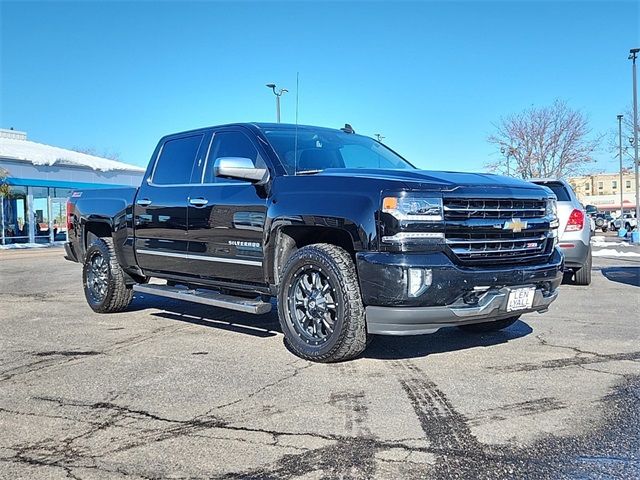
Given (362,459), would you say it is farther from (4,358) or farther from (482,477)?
(4,358)

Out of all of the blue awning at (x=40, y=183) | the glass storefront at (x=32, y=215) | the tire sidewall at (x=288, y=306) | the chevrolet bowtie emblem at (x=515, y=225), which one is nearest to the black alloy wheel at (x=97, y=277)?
the tire sidewall at (x=288, y=306)

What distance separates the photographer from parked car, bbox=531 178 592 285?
8.83 m

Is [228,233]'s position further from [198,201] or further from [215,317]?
[215,317]

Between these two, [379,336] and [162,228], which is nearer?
[379,336]

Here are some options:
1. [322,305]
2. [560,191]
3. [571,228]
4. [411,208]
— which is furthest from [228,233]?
[560,191]

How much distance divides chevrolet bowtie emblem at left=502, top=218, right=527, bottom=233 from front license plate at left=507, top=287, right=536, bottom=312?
1.47 ft

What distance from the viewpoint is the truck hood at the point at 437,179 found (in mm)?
4391

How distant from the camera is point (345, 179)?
4.64 meters

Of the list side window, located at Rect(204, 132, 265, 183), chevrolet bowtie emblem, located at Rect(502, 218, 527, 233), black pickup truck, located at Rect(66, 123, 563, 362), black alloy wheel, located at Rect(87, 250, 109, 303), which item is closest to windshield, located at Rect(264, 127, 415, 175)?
black pickup truck, located at Rect(66, 123, 563, 362)

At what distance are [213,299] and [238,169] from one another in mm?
1250

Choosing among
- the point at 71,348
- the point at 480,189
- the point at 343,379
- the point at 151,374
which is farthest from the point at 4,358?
the point at 480,189

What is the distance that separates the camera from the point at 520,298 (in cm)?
461

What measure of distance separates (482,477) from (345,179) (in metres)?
2.47

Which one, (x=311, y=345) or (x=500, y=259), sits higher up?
(x=500, y=259)
